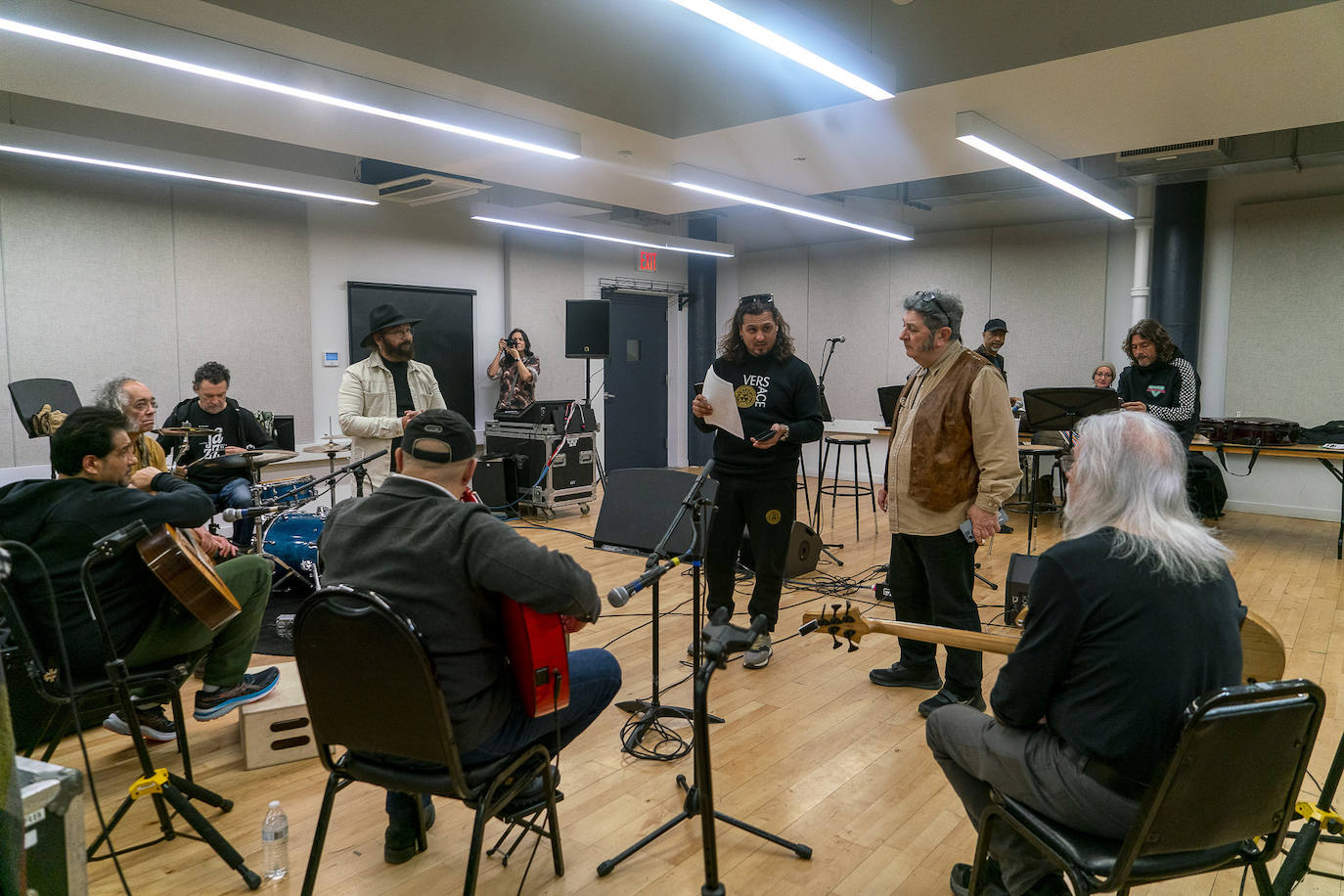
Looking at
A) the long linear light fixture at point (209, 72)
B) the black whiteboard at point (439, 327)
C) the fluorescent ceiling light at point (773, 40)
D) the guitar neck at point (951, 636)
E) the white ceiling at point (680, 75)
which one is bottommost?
the guitar neck at point (951, 636)

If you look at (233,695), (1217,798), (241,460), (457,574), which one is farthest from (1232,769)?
(241,460)

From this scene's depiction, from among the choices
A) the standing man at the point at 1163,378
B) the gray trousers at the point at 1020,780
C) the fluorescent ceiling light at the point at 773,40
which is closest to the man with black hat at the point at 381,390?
the fluorescent ceiling light at the point at 773,40

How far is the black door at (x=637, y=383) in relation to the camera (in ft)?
33.8

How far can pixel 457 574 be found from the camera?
5.89 feet

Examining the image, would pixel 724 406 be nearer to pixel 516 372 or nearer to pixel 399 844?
pixel 399 844

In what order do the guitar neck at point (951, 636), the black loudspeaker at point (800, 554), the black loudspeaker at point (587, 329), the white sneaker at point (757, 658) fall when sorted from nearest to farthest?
the guitar neck at point (951, 636), the white sneaker at point (757, 658), the black loudspeaker at point (800, 554), the black loudspeaker at point (587, 329)

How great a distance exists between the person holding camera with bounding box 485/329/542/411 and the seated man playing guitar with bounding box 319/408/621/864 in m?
6.26

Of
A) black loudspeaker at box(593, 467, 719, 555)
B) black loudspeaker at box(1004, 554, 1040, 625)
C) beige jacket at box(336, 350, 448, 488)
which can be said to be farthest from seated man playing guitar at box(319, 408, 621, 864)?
black loudspeaker at box(1004, 554, 1040, 625)

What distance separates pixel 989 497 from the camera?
299 cm

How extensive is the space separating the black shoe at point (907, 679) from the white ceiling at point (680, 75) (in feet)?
9.13

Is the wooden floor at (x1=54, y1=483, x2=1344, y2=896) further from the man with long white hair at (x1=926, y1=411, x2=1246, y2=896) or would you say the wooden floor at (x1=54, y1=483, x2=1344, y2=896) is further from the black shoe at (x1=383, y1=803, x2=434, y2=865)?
the man with long white hair at (x1=926, y1=411, x2=1246, y2=896)

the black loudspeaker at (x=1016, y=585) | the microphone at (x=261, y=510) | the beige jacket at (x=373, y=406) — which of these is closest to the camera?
the microphone at (x=261, y=510)

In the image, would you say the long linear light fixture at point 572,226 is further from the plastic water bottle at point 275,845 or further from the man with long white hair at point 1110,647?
the man with long white hair at point 1110,647

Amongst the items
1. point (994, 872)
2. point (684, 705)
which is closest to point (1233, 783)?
point (994, 872)
